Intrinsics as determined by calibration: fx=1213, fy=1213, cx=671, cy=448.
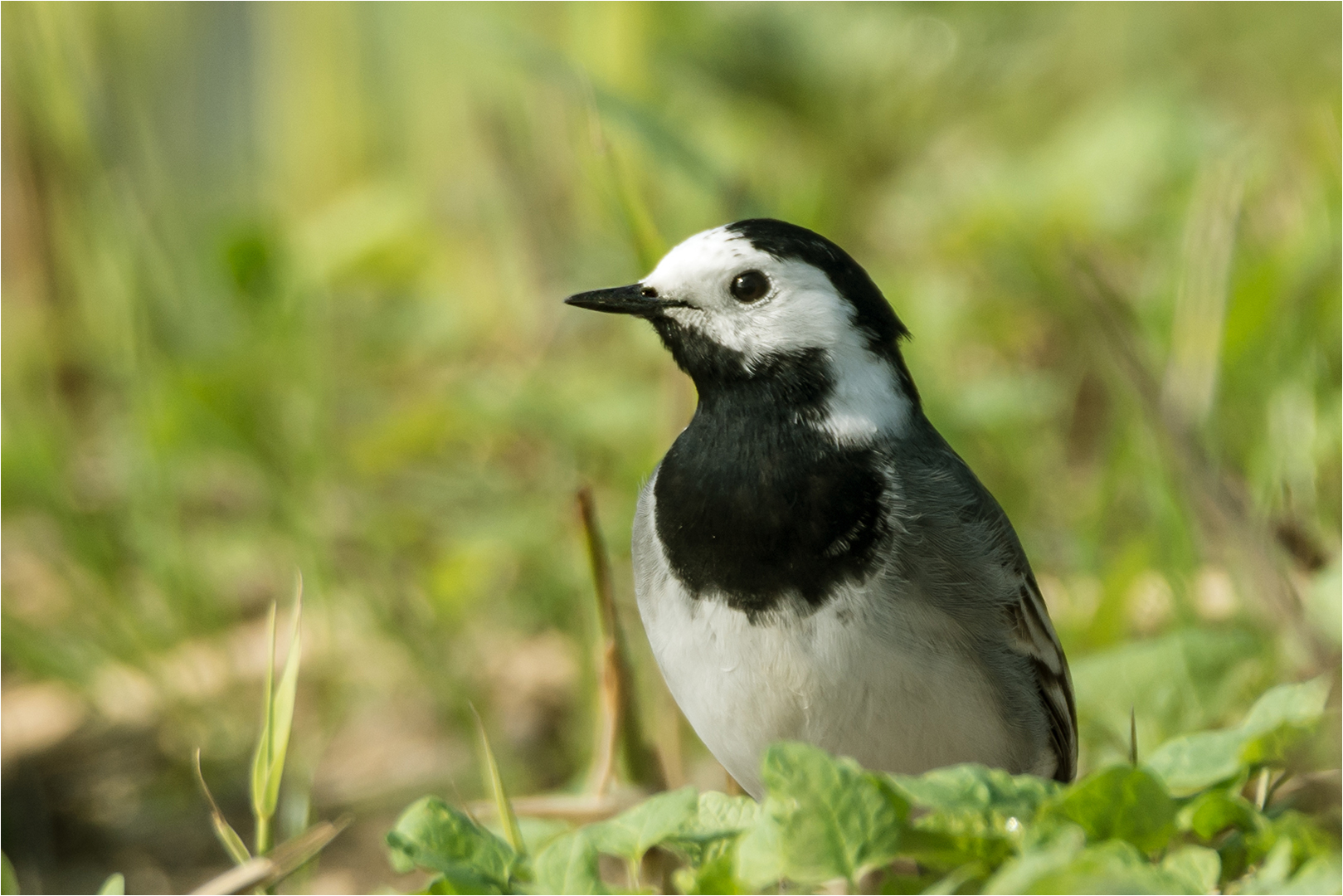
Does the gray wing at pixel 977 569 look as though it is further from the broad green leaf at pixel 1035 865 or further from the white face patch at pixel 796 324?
the broad green leaf at pixel 1035 865

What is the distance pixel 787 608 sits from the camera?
190cm

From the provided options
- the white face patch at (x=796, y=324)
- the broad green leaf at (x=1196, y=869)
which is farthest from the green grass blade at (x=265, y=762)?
the broad green leaf at (x=1196, y=869)

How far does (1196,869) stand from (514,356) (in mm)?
4172

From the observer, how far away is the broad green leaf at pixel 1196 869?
122 cm

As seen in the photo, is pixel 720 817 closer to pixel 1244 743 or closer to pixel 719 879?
pixel 719 879

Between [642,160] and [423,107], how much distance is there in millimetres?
2187

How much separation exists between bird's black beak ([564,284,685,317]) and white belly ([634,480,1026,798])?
46cm

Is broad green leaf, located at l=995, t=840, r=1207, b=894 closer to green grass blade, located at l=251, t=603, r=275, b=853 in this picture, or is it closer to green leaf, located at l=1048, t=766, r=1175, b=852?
green leaf, located at l=1048, t=766, r=1175, b=852

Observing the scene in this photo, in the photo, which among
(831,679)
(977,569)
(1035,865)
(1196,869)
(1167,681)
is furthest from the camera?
(1167,681)

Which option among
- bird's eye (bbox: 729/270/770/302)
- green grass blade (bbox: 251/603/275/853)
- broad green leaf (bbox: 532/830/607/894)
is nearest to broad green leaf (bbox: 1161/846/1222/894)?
broad green leaf (bbox: 532/830/607/894)

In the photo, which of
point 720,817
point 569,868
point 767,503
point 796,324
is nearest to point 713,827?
point 720,817

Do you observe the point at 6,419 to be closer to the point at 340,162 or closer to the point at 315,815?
the point at 315,815

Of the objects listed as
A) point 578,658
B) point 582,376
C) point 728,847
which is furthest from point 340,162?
point 728,847

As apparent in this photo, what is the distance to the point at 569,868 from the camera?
1298 millimetres
